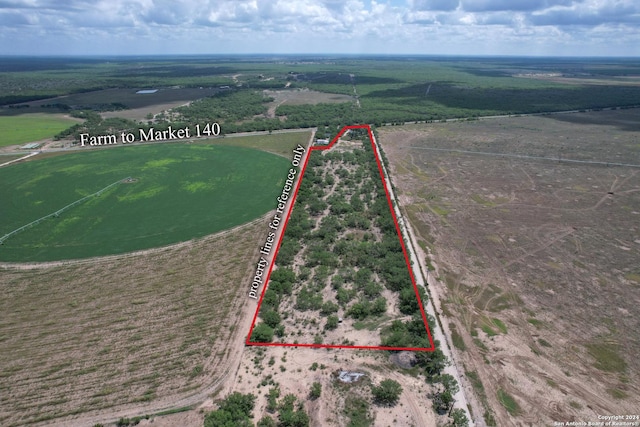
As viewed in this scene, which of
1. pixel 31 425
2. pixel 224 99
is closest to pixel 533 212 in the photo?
pixel 31 425

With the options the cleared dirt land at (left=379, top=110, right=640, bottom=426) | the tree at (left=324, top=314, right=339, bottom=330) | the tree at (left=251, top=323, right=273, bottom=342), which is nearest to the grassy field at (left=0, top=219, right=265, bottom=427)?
the tree at (left=251, top=323, right=273, bottom=342)

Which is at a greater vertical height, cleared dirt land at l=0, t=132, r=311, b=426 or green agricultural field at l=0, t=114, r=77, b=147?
green agricultural field at l=0, t=114, r=77, b=147

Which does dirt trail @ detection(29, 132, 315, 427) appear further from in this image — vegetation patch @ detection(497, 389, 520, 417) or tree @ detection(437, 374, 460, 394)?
vegetation patch @ detection(497, 389, 520, 417)

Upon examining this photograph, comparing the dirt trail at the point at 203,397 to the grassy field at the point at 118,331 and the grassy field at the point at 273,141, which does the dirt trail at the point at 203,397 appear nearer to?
the grassy field at the point at 118,331

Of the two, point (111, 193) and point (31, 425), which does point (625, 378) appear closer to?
point (31, 425)

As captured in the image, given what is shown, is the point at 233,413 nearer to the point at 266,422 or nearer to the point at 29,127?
the point at 266,422
